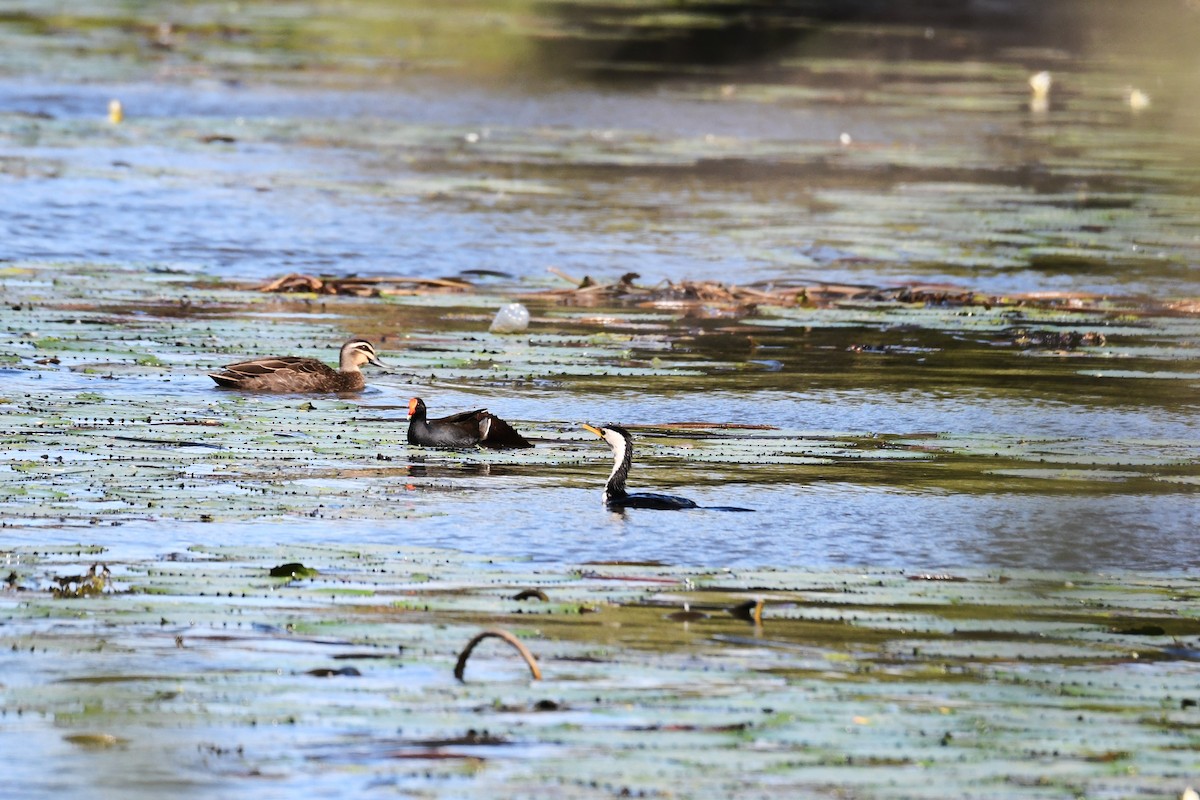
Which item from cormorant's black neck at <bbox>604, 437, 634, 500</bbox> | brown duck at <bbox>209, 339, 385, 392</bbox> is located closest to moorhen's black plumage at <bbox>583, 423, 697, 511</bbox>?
cormorant's black neck at <bbox>604, 437, 634, 500</bbox>

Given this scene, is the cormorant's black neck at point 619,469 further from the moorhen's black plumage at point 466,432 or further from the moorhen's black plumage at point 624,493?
the moorhen's black plumage at point 466,432

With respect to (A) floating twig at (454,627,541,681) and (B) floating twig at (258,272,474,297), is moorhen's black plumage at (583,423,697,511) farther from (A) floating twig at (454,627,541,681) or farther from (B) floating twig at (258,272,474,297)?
(B) floating twig at (258,272,474,297)

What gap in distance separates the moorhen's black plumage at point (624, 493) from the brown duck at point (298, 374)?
9.55ft

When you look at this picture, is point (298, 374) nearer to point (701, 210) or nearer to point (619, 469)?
point (619, 469)

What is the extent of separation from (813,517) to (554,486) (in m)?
1.25

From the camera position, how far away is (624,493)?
9344 millimetres

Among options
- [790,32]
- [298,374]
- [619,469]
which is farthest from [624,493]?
[790,32]

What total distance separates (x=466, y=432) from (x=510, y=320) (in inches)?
152

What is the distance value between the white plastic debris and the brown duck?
2.00m

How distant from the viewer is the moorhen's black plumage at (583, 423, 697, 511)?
365 inches

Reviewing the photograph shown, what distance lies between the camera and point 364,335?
46.8 feet

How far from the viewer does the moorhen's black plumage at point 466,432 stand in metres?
10.5

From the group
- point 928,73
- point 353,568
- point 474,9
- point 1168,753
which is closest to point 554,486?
point 353,568

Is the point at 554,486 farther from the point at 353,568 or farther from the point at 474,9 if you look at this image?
the point at 474,9
